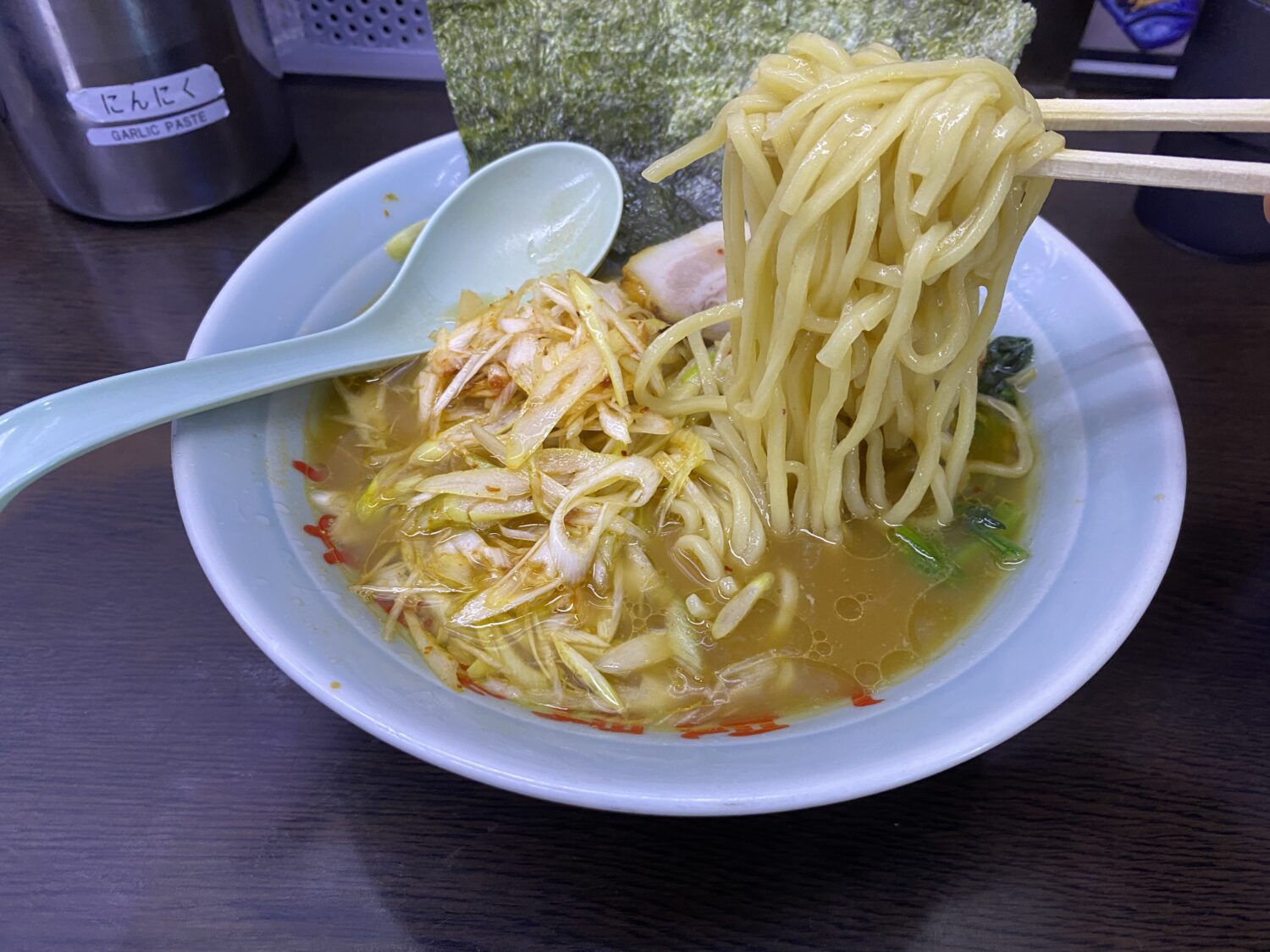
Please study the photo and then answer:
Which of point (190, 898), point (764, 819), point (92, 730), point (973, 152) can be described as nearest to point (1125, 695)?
point (764, 819)

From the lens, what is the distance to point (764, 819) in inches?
44.1

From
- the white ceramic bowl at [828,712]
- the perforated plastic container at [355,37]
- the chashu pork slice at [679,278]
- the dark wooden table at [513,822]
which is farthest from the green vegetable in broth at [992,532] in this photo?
the perforated plastic container at [355,37]

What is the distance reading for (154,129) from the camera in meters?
1.98

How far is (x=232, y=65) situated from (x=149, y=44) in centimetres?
21

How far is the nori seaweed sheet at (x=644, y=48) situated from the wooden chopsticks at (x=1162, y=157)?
675 millimetres

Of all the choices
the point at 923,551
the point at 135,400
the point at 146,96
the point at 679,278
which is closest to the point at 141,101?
the point at 146,96

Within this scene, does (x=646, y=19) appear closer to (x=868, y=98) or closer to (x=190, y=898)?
(x=868, y=98)

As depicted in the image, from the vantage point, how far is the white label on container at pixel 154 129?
195 cm

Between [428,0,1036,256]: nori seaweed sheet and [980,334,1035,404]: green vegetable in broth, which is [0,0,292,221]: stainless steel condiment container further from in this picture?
[980,334,1035,404]: green vegetable in broth

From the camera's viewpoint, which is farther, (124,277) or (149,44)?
(124,277)

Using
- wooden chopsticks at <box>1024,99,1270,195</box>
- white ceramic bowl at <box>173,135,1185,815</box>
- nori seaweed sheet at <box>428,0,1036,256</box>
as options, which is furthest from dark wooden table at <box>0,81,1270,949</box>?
nori seaweed sheet at <box>428,0,1036,256</box>

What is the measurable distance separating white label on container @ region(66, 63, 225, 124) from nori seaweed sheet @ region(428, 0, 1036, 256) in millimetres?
635

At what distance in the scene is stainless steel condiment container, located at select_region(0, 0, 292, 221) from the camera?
1809mm

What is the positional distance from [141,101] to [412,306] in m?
0.92
